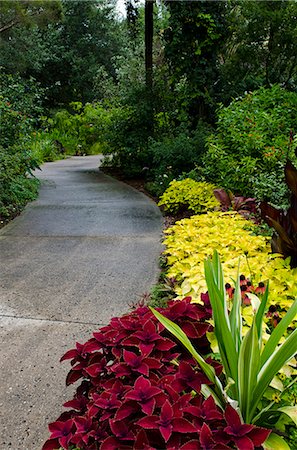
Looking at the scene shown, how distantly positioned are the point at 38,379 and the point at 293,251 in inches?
69.7

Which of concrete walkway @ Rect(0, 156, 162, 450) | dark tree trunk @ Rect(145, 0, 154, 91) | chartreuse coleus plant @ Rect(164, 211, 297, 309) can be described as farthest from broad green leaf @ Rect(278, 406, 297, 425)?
dark tree trunk @ Rect(145, 0, 154, 91)

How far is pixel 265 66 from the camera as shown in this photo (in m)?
7.97

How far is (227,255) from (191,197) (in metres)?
2.35

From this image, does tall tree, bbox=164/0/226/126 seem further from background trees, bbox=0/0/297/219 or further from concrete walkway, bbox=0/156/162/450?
concrete walkway, bbox=0/156/162/450

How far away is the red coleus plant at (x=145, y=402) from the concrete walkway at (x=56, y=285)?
0.55m

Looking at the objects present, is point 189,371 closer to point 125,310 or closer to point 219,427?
point 219,427

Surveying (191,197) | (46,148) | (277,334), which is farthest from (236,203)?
(46,148)

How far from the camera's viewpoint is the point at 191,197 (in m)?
5.35

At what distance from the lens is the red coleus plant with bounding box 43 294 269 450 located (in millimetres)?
1240

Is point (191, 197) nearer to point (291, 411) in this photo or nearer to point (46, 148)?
→ point (291, 411)

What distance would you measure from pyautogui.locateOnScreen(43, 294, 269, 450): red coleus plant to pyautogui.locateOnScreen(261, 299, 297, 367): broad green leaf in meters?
0.20

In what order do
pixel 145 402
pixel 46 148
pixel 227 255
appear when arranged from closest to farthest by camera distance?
1. pixel 145 402
2. pixel 227 255
3. pixel 46 148

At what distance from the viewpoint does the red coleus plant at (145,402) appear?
1.24 meters

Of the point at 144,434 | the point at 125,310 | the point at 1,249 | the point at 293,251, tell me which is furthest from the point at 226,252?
the point at 1,249
